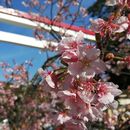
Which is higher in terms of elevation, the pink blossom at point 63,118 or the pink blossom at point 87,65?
the pink blossom at point 87,65

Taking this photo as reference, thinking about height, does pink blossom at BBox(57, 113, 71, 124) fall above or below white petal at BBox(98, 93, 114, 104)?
below

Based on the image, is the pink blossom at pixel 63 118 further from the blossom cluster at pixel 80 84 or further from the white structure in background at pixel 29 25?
the white structure in background at pixel 29 25

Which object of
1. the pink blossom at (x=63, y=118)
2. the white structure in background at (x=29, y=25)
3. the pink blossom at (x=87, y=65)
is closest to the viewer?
the pink blossom at (x=87, y=65)

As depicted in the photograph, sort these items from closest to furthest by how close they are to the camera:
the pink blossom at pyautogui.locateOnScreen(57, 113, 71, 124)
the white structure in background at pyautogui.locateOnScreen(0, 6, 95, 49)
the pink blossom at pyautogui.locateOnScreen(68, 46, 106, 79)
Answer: the pink blossom at pyautogui.locateOnScreen(68, 46, 106, 79) < the pink blossom at pyautogui.locateOnScreen(57, 113, 71, 124) < the white structure in background at pyautogui.locateOnScreen(0, 6, 95, 49)

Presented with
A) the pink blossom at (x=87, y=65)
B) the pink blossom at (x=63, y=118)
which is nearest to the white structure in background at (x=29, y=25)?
the pink blossom at (x=63, y=118)

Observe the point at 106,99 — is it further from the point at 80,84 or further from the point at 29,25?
the point at 29,25

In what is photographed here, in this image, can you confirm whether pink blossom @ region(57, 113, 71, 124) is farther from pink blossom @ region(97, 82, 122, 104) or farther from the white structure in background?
the white structure in background

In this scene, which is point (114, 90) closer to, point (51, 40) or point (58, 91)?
point (58, 91)

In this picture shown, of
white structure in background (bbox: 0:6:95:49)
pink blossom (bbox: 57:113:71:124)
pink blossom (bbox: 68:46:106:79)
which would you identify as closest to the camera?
pink blossom (bbox: 68:46:106:79)

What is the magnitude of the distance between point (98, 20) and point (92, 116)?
1.03ft

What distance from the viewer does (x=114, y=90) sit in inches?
53.8

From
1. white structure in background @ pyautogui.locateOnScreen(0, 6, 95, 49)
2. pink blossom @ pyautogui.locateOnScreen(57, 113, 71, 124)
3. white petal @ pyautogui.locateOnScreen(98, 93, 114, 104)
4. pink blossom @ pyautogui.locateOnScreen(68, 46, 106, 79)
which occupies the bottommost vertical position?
pink blossom @ pyautogui.locateOnScreen(57, 113, 71, 124)

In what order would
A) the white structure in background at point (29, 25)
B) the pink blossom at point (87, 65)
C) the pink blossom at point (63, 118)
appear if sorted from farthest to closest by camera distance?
1. the white structure in background at point (29, 25)
2. the pink blossom at point (63, 118)
3. the pink blossom at point (87, 65)

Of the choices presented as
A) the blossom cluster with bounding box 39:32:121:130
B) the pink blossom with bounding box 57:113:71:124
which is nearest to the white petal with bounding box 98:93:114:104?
the blossom cluster with bounding box 39:32:121:130
